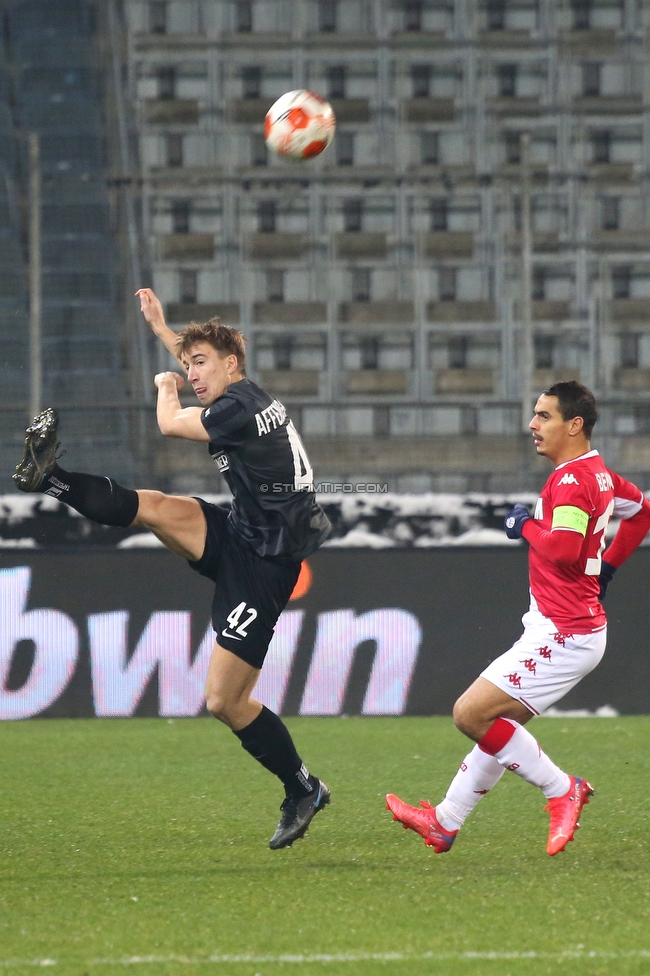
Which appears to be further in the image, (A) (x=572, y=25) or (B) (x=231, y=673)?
(A) (x=572, y=25)

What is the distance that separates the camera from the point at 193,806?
18.4ft

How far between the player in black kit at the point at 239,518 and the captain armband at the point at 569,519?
102 centimetres

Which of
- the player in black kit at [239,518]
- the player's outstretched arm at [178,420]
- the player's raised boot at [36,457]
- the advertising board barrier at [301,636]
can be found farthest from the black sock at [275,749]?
the advertising board barrier at [301,636]

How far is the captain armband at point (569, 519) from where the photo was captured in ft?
13.6

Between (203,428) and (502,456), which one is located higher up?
(203,428)

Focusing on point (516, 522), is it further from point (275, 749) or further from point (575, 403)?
point (275, 749)

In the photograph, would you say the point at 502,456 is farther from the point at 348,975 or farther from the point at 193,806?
the point at 348,975

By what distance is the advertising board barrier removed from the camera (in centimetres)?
905

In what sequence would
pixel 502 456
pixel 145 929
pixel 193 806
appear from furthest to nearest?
1. pixel 502 456
2. pixel 193 806
3. pixel 145 929

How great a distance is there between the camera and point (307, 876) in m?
4.11

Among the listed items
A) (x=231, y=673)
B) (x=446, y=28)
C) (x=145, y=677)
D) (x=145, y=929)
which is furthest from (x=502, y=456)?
(x=446, y=28)

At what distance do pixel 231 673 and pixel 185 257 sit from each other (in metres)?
13.3

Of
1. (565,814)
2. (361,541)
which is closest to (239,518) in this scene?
(565,814)

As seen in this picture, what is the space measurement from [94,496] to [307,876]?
1.58 meters
